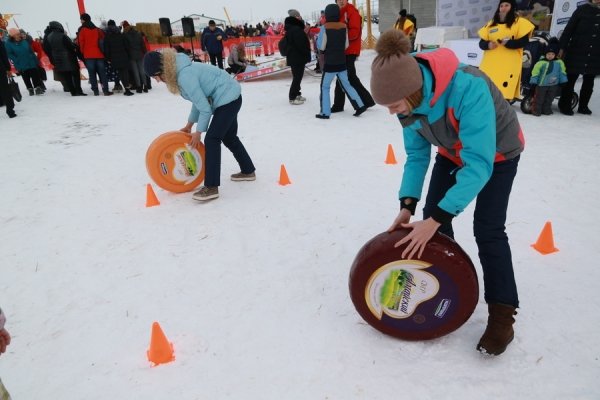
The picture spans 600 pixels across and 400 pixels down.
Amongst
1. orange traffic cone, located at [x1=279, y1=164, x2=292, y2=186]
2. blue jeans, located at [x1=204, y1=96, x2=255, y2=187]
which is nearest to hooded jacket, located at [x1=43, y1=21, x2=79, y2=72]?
blue jeans, located at [x1=204, y1=96, x2=255, y2=187]

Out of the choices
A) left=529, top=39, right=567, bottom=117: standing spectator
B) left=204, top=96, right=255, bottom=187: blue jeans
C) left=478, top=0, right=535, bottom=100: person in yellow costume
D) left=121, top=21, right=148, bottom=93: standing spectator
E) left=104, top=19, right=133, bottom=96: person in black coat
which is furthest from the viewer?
left=121, top=21, right=148, bottom=93: standing spectator

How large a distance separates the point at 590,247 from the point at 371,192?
189 centimetres

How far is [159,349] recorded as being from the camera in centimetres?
214

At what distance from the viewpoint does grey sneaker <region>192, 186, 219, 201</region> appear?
4070mm

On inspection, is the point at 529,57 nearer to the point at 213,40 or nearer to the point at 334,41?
the point at 334,41

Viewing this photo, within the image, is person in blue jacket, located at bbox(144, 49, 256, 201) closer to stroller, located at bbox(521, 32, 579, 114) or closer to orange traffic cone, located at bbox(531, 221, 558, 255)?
orange traffic cone, located at bbox(531, 221, 558, 255)

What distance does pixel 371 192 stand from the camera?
4105 mm

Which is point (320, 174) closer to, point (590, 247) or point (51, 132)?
point (590, 247)

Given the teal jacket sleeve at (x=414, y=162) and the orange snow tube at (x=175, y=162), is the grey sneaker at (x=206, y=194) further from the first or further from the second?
the teal jacket sleeve at (x=414, y=162)

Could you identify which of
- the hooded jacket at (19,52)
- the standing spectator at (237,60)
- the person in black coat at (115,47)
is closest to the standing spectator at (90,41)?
the person in black coat at (115,47)

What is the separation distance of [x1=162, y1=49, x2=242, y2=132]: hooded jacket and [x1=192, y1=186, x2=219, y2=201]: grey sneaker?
2.13 feet

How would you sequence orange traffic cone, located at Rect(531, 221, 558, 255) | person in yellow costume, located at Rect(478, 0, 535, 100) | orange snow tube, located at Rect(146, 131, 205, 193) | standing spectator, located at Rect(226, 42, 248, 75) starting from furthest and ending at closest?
standing spectator, located at Rect(226, 42, 248, 75) < person in yellow costume, located at Rect(478, 0, 535, 100) < orange snow tube, located at Rect(146, 131, 205, 193) < orange traffic cone, located at Rect(531, 221, 558, 255)

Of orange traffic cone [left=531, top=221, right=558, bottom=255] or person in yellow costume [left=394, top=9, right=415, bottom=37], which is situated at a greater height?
person in yellow costume [left=394, top=9, right=415, bottom=37]

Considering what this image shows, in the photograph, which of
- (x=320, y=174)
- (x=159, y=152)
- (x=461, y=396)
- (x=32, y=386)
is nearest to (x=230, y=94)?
(x=159, y=152)
